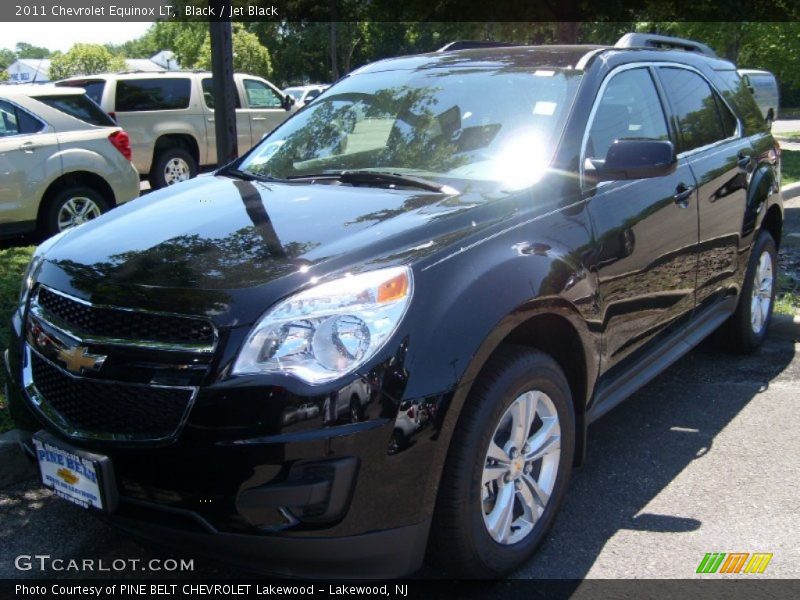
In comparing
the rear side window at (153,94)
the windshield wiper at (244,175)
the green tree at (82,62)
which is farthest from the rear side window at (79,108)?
the green tree at (82,62)

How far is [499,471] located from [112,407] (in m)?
1.27

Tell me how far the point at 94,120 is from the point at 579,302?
682cm

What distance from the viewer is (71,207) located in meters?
8.00

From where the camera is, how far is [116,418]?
256 cm

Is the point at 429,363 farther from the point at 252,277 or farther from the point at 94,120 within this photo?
the point at 94,120

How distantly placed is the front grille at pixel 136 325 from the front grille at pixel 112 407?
0.15 m

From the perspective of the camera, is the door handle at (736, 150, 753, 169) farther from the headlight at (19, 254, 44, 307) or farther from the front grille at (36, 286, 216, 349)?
the headlight at (19, 254, 44, 307)

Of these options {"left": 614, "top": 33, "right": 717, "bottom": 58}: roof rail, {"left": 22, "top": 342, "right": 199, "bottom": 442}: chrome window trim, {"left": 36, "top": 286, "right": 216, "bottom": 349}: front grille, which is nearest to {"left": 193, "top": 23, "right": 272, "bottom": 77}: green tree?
{"left": 614, "top": 33, "right": 717, "bottom": 58}: roof rail

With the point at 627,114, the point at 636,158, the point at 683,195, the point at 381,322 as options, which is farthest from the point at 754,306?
the point at 381,322

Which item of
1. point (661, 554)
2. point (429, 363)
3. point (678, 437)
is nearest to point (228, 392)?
point (429, 363)

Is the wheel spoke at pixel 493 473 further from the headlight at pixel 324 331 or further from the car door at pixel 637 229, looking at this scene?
the car door at pixel 637 229

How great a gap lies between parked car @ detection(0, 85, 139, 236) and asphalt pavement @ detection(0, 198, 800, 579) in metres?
4.66

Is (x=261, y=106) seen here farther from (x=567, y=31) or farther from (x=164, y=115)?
(x=567, y=31)

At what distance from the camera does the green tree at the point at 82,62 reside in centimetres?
4572
